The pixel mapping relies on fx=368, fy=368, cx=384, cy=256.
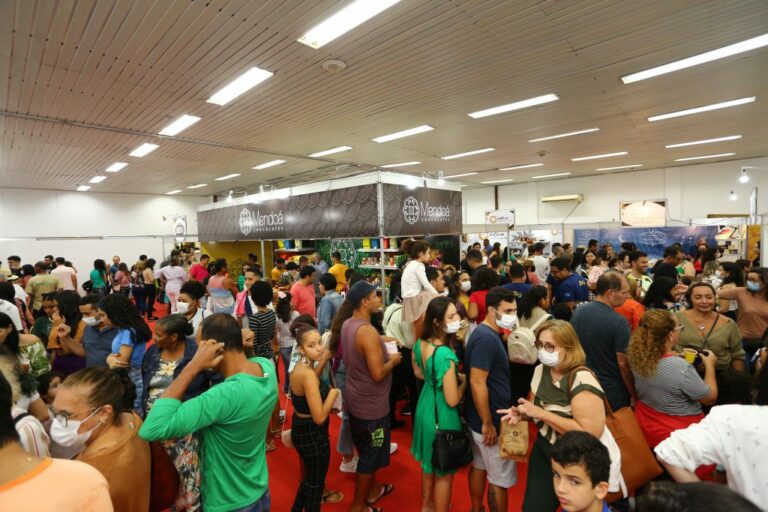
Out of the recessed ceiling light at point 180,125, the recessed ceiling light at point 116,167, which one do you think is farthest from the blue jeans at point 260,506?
the recessed ceiling light at point 116,167

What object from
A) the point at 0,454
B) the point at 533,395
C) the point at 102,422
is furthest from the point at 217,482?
the point at 533,395

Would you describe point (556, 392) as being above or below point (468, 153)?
below

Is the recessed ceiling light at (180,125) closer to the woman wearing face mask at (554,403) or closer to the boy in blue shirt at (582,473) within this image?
the woman wearing face mask at (554,403)

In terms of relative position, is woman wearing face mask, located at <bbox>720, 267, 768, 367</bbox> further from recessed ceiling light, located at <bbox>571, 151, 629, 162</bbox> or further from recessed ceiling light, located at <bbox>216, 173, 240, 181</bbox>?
recessed ceiling light, located at <bbox>216, 173, 240, 181</bbox>

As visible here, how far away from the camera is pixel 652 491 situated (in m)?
0.90

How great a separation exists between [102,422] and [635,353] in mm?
2677

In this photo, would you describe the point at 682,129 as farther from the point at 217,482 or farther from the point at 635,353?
the point at 217,482

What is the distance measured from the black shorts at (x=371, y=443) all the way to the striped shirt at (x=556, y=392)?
3.53 ft

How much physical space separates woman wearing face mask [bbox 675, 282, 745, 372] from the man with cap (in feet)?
7.22

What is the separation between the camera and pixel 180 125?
6199 millimetres

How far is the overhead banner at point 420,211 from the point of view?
6.52 meters

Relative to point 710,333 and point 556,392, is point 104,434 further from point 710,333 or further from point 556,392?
point 710,333

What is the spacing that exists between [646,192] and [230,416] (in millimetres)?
15529

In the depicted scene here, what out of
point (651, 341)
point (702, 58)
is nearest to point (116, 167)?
point (651, 341)
